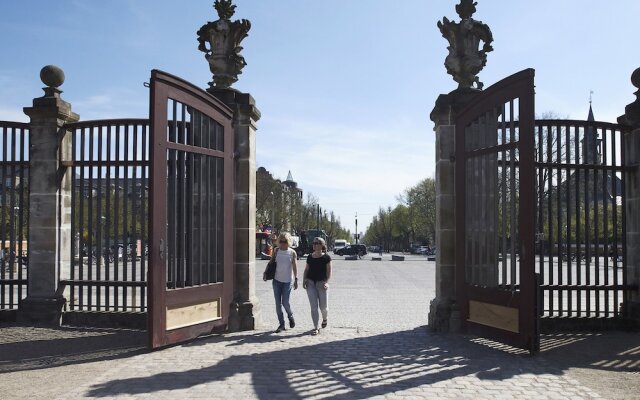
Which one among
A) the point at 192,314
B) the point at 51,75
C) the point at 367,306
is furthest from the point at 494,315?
the point at 51,75

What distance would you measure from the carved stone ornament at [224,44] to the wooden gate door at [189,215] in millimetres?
796

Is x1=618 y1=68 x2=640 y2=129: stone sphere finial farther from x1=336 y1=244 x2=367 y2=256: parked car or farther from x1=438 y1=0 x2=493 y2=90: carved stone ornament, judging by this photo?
x1=336 y1=244 x2=367 y2=256: parked car

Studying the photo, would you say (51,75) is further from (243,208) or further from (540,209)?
(540,209)

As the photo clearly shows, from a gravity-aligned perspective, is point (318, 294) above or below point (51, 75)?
below

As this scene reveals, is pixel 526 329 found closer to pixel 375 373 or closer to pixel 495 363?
pixel 495 363

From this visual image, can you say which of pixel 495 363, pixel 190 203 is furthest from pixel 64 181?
pixel 495 363

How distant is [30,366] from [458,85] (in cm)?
705

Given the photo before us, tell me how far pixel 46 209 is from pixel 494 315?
6.99 meters

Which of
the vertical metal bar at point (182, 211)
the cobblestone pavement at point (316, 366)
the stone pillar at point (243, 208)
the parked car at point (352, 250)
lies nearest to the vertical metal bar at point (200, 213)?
the vertical metal bar at point (182, 211)

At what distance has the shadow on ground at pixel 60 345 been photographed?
669cm

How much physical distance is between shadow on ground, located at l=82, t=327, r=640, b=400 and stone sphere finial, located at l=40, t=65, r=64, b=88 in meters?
4.96

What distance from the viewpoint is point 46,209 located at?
9219 mm

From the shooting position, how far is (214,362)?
655 centimetres

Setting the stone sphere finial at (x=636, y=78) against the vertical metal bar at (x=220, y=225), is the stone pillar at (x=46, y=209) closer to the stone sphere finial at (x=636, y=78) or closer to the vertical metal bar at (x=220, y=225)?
the vertical metal bar at (x=220, y=225)
